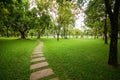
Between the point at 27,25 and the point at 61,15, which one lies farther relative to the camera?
the point at 27,25

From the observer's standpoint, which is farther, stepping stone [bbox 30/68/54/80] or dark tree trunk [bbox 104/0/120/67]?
dark tree trunk [bbox 104/0/120/67]

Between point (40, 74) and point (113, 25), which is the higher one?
point (113, 25)

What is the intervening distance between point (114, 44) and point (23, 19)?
32751 millimetres

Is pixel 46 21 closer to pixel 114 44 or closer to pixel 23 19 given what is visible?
pixel 23 19

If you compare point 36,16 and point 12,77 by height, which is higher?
point 36,16

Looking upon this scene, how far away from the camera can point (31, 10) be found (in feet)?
136

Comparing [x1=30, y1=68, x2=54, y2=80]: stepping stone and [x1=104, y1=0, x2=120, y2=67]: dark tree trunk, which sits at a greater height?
[x1=104, y1=0, x2=120, y2=67]: dark tree trunk

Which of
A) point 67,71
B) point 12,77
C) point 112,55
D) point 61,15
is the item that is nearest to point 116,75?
point 112,55

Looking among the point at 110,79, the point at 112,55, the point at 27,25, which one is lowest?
the point at 110,79

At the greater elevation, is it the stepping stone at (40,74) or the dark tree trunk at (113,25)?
the dark tree trunk at (113,25)

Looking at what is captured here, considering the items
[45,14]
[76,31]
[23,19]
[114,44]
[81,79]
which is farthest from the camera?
→ [76,31]

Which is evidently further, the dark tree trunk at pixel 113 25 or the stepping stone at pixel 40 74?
the dark tree trunk at pixel 113 25

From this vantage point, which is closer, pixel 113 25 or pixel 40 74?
pixel 40 74

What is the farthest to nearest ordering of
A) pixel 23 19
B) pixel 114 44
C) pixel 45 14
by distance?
pixel 45 14
pixel 23 19
pixel 114 44
